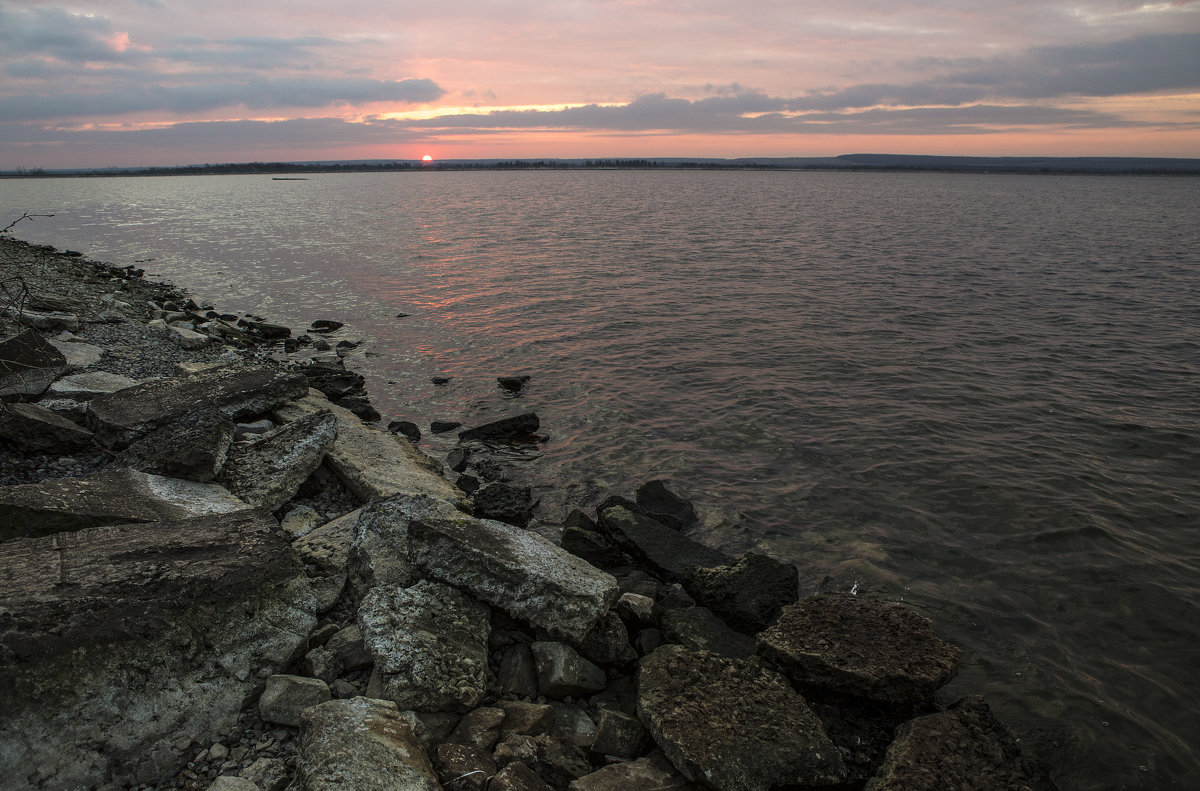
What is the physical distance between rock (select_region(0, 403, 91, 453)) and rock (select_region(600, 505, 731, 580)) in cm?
686

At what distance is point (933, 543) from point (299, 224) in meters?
62.4

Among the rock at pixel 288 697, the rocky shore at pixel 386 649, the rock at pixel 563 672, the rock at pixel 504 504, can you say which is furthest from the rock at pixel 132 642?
the rock at pixel 504 504

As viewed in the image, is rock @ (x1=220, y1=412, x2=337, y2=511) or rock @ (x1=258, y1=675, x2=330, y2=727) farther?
rock @ (x1=220, y1=412, x2=337, y2=511)

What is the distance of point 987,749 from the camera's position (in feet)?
15.8

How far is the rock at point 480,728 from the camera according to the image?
15.3 ft

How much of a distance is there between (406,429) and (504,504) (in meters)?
3.87

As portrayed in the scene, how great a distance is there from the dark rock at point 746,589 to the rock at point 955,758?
1.88 m

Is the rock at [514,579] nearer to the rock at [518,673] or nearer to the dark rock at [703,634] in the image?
the rock at [518,673]

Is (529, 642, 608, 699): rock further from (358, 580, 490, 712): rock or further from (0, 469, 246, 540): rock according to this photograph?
(0, 469, 246, 540): rock

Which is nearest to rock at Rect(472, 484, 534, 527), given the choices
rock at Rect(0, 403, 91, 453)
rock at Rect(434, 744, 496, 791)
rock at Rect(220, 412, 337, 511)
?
rock at Rect(220, 412, 337, 511)

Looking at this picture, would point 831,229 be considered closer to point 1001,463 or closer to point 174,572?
point 1001,463

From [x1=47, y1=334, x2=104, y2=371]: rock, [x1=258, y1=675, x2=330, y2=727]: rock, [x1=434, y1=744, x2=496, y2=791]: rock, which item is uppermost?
[x1=47, y1=334, x2=104, y2=371]: rock

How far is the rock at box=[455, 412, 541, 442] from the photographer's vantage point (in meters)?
12.4

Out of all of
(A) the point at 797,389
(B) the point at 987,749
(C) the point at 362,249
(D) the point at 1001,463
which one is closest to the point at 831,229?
(C) the point at 362,249
